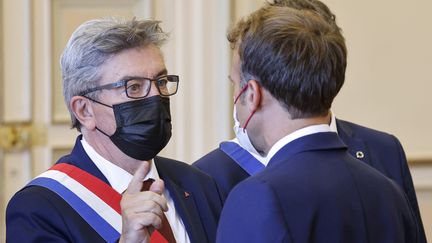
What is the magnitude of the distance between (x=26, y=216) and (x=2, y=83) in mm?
1763

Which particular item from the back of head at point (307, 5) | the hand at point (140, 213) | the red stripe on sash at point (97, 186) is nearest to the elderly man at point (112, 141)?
the red stripe on sash at point (97, 186)

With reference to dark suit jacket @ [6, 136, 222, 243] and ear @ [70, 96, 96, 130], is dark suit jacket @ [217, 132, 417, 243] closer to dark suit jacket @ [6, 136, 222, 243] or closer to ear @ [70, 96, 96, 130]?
dark suit jacket @ [6, 136, 222, 243]

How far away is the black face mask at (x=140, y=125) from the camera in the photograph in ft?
6.64

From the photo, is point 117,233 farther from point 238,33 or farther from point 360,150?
point 360,150

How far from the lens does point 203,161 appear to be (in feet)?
7.66

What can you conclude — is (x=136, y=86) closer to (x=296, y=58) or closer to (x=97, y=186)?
(x=97, y=186)

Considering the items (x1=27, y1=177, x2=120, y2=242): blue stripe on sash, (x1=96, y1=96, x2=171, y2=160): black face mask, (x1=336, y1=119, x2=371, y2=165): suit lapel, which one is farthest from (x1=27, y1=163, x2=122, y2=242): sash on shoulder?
(x1=336, y1=119, x2=371, y2=165): suit lapel

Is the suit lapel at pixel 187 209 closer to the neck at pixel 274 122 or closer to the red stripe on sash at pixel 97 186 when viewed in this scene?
the red stripe on sash at pixel 97 186

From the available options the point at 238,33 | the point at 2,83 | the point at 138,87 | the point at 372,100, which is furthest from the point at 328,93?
the point at 2,83

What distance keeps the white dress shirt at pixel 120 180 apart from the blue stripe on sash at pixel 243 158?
0.28m

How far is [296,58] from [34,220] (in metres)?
0.71

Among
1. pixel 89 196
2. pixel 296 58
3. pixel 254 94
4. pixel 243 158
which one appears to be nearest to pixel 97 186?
pixel 89 196

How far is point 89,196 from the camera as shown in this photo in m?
1.97

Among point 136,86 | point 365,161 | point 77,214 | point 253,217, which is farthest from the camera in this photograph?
point 365,161
